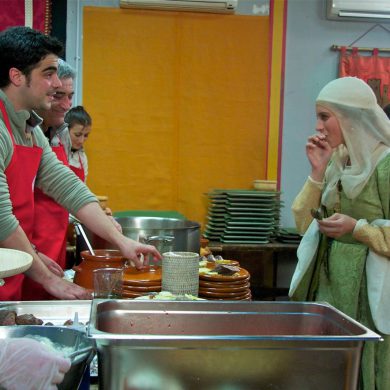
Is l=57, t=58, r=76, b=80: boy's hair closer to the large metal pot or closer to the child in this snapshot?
the large metal pot

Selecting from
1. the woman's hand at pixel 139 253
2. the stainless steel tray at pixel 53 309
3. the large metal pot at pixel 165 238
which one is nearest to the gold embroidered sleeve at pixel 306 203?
the large metal pot at pixel 165 238

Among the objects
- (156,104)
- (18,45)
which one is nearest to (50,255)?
(18,45)

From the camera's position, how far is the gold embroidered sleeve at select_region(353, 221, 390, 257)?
6.81 feet

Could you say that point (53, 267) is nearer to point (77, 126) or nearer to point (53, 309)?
point (53, 309)

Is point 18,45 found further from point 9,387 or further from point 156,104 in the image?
point 156,104

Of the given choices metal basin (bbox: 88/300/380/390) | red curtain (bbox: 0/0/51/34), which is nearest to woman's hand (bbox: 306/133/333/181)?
metal basin (bbox: 88/300/380/390)

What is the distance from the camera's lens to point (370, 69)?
423cm

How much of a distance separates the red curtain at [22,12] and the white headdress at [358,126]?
2.52m

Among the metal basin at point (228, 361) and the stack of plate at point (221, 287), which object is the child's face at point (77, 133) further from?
the metal basin at point (228, 361)

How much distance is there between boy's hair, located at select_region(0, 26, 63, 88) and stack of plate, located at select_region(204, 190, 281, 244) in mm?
2085

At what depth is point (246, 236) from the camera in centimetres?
382

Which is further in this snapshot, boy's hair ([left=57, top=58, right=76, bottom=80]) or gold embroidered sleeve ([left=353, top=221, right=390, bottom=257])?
boy's hair ([left=57, top=58, right=76, bottom=80])

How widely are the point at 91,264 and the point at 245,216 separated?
2.17 metres

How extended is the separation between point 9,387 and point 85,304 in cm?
74
